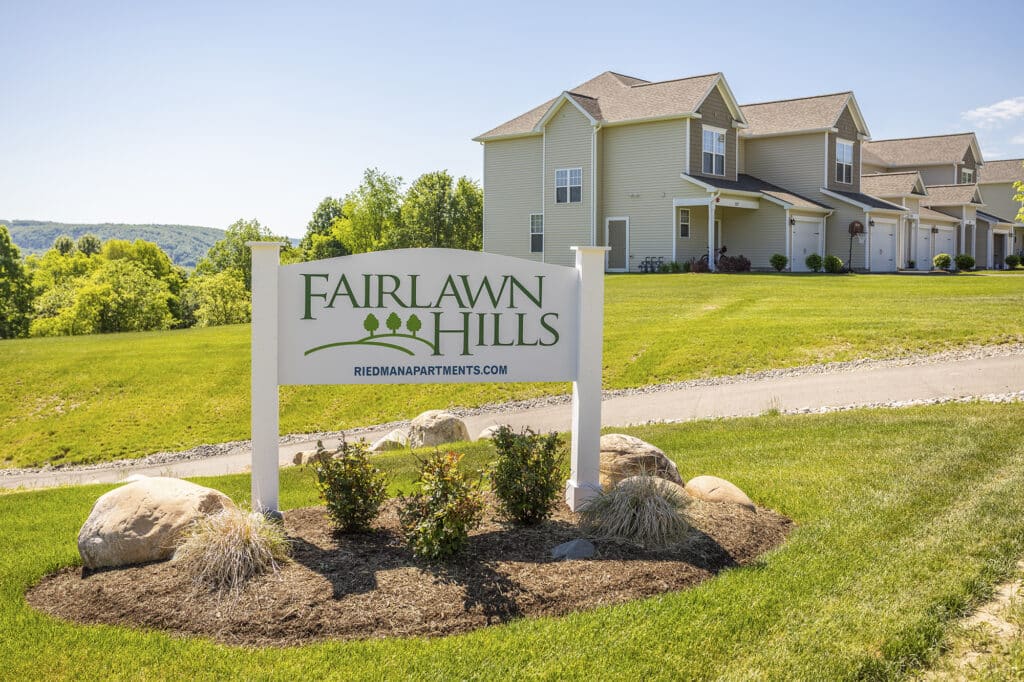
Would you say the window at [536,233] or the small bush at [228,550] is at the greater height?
the window at [536,233]

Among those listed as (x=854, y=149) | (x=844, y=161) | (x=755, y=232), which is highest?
(x=854, y=149)

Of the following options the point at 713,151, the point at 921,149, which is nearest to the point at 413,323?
the point at 713,151

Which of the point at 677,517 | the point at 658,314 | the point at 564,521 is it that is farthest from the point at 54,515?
the point at 658,314

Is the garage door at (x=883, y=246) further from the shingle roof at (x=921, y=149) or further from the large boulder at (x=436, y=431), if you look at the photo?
the large boulder at (x=436, y=431)

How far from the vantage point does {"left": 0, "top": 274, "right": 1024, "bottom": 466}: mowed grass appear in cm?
1859

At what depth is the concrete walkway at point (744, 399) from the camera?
1466 cm

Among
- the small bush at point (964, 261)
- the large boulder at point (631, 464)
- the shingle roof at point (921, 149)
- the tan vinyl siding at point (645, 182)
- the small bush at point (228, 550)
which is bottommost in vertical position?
the small bush at point (228, 550)

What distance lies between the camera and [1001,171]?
196 feet

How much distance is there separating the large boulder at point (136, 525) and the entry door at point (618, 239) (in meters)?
33.9

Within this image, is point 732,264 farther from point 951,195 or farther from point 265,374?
point 265,374

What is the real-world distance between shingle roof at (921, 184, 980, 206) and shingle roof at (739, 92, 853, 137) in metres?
11.6

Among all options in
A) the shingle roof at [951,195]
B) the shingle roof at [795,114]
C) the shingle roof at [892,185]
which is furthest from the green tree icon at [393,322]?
the shingle roof at [951,195]

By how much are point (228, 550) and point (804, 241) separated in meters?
36.2

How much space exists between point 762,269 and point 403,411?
923 inches
